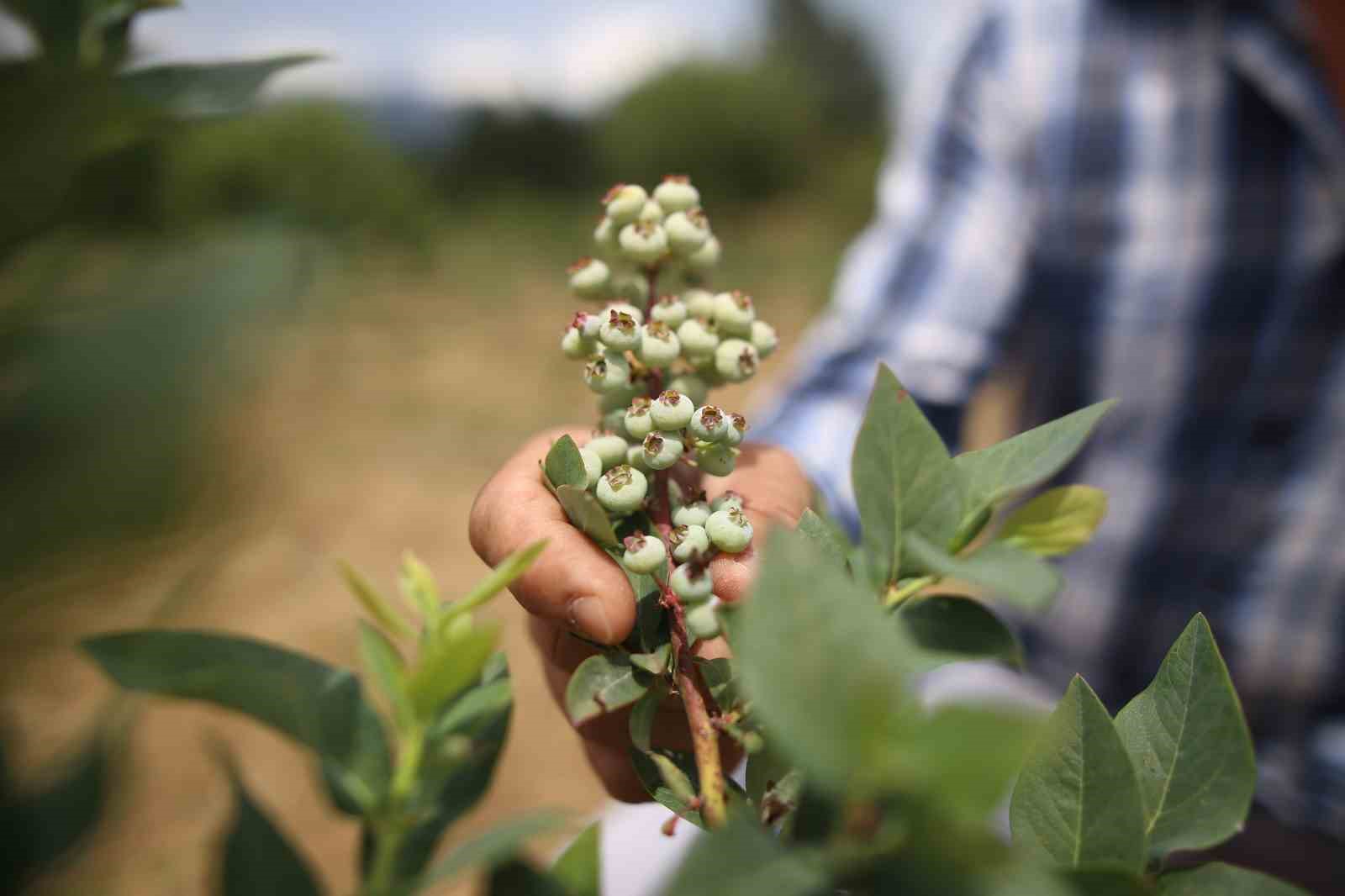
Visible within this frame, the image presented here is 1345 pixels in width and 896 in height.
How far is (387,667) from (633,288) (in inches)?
8.4

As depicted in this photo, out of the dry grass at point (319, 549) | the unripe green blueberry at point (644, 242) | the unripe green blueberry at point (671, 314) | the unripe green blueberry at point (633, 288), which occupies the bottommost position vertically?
the dry grass at point (319, 549)

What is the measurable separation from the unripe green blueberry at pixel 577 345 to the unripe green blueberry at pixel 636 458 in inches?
1.7

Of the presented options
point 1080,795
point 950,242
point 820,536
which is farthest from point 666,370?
point 950,242

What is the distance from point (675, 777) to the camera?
12.9 inches

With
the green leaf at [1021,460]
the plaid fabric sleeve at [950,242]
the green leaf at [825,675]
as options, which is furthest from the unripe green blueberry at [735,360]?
the plaid fabric sleeve at [950,242]

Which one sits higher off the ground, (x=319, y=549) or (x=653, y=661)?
(x=653, y=661)

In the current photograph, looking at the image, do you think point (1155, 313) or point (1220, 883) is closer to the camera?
point (1220, 883)

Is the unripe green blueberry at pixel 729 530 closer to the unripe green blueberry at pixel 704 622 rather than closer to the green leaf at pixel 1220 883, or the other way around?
the unripe green blueberry at pixel 704 622

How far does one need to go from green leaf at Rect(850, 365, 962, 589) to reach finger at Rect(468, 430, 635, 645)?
0.11 metres

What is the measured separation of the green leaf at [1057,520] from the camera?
1.09 feet

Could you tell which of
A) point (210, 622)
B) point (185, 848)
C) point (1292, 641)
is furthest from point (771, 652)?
point (210, 622)

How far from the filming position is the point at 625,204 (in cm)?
40

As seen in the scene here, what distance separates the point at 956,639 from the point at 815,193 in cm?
819

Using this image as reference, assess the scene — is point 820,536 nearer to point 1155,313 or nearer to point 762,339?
point 762,339
